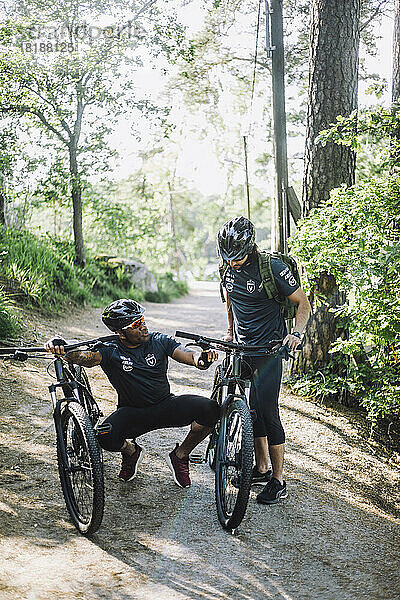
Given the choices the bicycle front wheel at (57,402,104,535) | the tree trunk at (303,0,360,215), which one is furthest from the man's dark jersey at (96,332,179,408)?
the tree trunk at (303,0,360,215)

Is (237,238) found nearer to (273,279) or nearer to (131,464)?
(273,279)

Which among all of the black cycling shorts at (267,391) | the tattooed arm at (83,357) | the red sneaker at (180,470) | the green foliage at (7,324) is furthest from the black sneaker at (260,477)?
the green foliage at (7,324)

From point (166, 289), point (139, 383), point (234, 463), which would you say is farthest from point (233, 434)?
point (166, 289)

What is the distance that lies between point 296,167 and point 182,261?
21942 mm

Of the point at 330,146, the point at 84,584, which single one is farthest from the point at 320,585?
the point at 330,146

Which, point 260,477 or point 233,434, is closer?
point 233,434

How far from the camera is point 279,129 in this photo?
7.90 m

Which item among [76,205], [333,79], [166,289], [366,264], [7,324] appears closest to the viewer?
[366,264]

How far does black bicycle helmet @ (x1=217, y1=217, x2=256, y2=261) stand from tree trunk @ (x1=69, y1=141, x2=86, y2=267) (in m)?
8.86

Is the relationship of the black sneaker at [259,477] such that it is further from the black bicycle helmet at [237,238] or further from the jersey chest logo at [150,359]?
the black bicycle helmet at [237,238]

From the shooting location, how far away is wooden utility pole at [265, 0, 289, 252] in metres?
7.79

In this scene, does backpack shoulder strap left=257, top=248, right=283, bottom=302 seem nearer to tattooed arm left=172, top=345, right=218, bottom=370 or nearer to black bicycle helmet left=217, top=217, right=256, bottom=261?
black bicycle helmet left=217, top=217, right=256, bottom=261

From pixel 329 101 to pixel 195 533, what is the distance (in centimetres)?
497

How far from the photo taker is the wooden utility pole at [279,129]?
7.79 meters
